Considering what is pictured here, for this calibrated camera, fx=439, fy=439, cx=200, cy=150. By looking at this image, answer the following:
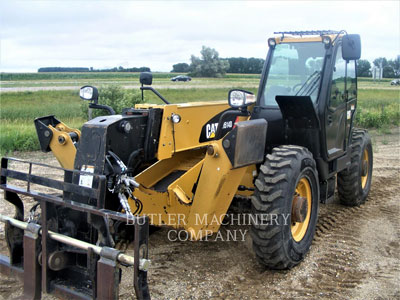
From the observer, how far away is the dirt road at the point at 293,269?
4.19 meters

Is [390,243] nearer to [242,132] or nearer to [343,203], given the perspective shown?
[343,203]

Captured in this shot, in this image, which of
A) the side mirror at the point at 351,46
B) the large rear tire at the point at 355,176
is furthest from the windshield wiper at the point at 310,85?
the large rear tire at the point at 355,176

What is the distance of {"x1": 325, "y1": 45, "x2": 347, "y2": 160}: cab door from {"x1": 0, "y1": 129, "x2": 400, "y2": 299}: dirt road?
3.55ft

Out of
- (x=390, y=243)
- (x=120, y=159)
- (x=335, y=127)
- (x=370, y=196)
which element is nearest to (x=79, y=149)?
(x=120, y=159)

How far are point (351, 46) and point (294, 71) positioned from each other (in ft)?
2.62

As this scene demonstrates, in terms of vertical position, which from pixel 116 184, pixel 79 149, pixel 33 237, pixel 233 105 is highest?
pixel 233 105

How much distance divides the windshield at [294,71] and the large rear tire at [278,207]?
116cm

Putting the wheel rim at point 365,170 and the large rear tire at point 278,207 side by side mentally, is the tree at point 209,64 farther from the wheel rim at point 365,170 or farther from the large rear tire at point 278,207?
the large rear tire at point 278,207

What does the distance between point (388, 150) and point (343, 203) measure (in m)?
5.70

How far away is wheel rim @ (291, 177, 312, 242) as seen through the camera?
194 inches

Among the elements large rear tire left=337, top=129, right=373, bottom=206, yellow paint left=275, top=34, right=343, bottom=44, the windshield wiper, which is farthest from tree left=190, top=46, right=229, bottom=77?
the windshield wiper

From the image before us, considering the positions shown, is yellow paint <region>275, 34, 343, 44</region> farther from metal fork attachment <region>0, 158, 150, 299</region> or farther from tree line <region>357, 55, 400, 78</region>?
metal fork attachment <region>0, 158, 150, 299</region>

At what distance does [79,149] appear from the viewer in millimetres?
4098

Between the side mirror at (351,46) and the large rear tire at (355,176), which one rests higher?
the side mirror at (351,46)
